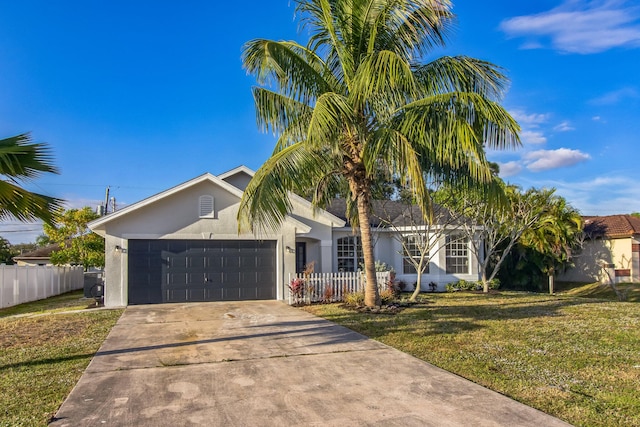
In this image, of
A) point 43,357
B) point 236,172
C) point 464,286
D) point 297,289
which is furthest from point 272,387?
point 464,286

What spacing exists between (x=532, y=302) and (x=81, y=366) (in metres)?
13.1

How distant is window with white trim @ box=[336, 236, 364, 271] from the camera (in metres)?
19.7

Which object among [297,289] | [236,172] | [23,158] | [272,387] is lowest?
[272,387]

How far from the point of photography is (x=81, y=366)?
24.0 feet

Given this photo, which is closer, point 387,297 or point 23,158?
point 23,158

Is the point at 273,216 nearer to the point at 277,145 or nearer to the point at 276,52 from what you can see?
the point at 277,145

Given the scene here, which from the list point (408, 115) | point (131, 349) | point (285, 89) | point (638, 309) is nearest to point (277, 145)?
point (285, 89)

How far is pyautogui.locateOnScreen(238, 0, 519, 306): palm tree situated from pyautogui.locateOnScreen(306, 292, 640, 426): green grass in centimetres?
241

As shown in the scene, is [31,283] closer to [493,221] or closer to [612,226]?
[493,221]

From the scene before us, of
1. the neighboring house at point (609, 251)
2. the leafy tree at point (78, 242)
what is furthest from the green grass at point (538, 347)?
the leafy tree at point (78, 242)

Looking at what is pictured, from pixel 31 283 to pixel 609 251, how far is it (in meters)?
28.7

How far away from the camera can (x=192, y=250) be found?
15.8 metres

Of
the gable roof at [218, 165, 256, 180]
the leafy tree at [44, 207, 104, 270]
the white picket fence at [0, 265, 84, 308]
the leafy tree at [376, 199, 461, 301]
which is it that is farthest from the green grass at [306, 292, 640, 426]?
the leafy tree at [44, 207, 104, 270]

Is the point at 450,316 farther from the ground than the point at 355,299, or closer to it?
closer to it
